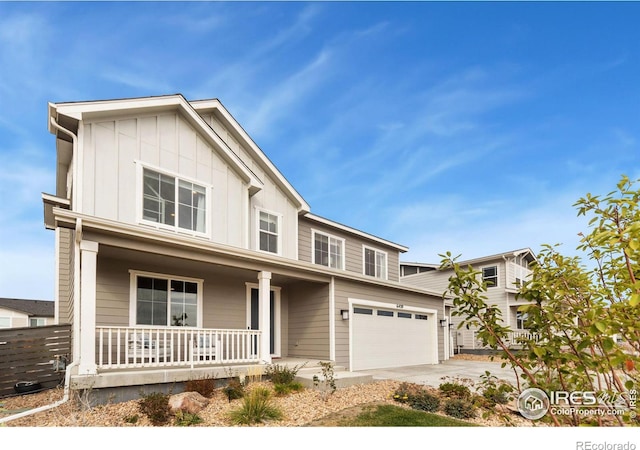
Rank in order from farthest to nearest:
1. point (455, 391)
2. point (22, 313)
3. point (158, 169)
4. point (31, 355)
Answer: point (22, 313) < point (158, 169) < point (31, 355) < point (455, 391)

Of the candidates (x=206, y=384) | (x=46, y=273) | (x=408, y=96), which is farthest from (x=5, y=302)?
(x=408, y=96)

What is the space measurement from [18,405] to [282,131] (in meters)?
10.1

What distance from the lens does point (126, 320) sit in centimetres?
909

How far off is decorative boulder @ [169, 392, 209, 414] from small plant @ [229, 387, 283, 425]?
2.11 ft

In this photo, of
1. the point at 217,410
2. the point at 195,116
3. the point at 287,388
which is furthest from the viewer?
the point at 195,116

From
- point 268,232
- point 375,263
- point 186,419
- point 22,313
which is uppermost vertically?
point 268,232

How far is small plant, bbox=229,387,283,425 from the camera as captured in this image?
20.3 feet

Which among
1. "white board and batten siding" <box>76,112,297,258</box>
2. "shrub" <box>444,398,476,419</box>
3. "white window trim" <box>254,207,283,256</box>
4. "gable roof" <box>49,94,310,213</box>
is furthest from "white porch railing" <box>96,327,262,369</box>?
"gable roof" <box>49,94,310,213</box>

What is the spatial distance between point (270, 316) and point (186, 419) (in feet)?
20.4

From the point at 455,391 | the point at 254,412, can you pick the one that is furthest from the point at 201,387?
the point at 455,391

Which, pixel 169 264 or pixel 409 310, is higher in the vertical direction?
pixel 169 264

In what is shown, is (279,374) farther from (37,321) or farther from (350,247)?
(37,321)

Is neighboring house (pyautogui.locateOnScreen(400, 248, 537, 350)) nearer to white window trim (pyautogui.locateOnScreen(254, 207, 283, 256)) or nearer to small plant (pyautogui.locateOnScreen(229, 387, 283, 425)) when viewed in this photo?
white window trim (pyautogui.locateOnScreen(254, 207, 283, 256))

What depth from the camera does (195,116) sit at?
1057 centimetres
